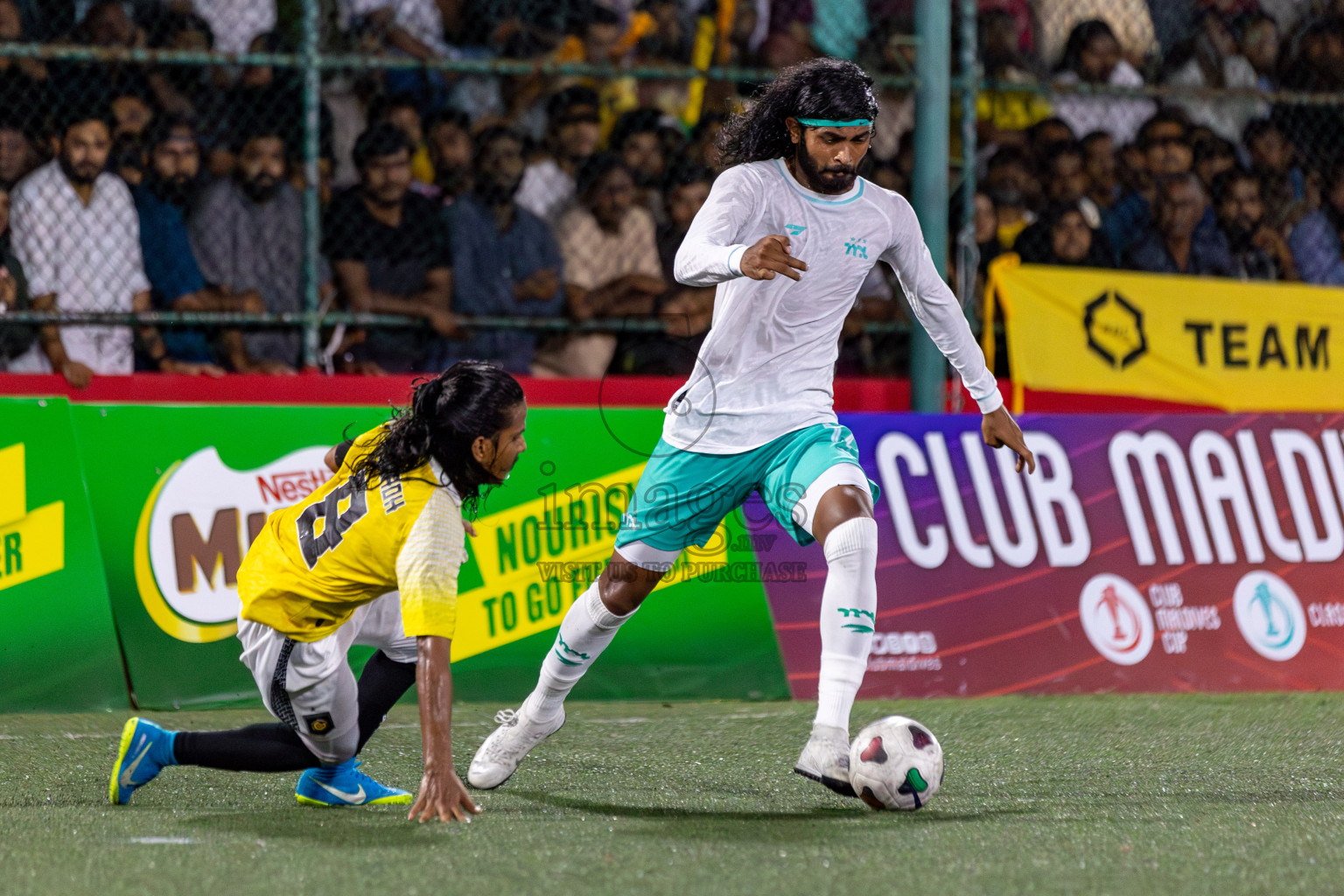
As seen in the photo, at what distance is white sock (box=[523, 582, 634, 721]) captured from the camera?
14.2 feet

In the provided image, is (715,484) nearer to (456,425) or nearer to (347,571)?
(456,425)

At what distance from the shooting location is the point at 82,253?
657 cm

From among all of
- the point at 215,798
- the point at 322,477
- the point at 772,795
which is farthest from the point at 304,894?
the point at 322,477

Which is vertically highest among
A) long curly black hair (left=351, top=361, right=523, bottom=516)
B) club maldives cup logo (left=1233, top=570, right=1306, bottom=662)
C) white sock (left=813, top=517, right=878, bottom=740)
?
long curly black hair (left=351, top=361, right=523, bottom=516)

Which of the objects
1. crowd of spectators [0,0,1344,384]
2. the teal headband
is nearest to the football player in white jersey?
the teal headband

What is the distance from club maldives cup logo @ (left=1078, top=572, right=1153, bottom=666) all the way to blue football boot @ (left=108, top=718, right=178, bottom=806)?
3820 mm

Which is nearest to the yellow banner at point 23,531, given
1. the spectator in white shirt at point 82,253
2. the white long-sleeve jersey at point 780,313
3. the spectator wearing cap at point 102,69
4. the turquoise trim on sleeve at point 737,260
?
the spectator in white shirt at point 82,253

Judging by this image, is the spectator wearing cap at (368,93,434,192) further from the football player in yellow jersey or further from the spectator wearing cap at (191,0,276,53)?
the football player in yellow jersey

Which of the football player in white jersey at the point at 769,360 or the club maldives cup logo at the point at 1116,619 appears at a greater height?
the football player in white jersey at the point at 769,360

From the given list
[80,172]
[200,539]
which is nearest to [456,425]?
[200,539]

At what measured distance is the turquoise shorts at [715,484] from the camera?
4.18 m

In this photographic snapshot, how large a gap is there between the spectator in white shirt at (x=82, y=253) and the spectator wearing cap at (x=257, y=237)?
0.27m

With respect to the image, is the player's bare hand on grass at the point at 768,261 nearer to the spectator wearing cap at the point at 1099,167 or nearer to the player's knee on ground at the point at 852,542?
the player's knee on ground at the point at 852,542

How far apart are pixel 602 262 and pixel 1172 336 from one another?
2.67 meters
